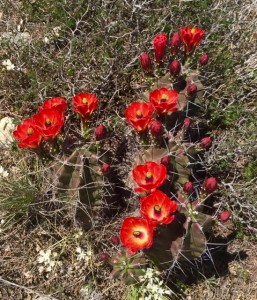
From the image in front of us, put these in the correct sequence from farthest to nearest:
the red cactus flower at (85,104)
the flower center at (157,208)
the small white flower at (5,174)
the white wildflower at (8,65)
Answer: the white wildflower at (8,65) < the small white flower at (5,174) < the red cactus flower at (85,104) < the flower center at (157,208)

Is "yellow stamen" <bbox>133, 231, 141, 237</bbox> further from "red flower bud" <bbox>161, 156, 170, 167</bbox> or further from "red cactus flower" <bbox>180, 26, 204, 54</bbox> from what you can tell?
"red cactus flower" <bbox>180, 26, 204, 54</bbox>

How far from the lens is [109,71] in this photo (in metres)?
2.81

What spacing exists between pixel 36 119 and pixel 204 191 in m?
0.82

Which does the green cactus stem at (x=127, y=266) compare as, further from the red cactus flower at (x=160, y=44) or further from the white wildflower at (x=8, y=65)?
the white wildflower at (x=8, y=65)

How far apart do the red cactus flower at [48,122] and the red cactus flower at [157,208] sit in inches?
19.1

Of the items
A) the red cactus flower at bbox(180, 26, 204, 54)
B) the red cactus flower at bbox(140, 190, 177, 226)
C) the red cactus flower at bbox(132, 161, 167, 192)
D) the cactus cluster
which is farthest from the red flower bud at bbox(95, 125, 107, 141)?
the red cactus flower at bbox(180, 26, 204, 54)

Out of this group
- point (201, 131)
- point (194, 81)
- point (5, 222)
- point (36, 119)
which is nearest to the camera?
point (36, 119)

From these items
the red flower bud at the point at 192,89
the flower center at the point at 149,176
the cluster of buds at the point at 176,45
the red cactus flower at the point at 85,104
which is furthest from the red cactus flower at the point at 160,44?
the flower center at the point at 149,176

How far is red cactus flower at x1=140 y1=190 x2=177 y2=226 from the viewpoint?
1.80m

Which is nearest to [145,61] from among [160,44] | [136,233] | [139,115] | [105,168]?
[160,44]

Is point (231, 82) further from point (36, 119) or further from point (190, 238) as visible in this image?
point (36, 119)

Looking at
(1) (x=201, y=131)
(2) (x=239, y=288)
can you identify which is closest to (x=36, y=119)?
(1) (x=201, y=131)

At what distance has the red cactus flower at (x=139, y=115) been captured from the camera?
1979mm

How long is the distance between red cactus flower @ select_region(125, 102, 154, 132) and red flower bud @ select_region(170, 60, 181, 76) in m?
0.24
